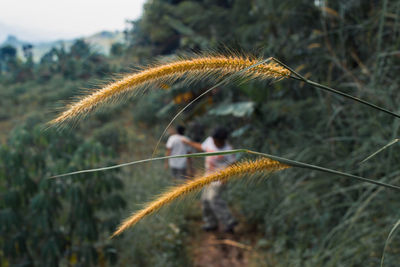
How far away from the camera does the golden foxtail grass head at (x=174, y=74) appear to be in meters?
0.81

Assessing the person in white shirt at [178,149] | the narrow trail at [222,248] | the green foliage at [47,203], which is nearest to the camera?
the green foliage at [47,203]

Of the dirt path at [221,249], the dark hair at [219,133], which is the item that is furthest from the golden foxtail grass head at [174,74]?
the dirt path at [221,249]

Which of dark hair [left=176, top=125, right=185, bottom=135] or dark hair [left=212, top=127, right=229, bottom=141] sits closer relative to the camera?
dark hair [left=212, top=127, right=229, bottom=141]

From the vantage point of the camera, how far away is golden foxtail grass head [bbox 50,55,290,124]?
814 mm

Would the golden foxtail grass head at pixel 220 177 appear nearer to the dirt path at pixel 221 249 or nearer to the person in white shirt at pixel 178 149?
the dirt path at pixel 221 249

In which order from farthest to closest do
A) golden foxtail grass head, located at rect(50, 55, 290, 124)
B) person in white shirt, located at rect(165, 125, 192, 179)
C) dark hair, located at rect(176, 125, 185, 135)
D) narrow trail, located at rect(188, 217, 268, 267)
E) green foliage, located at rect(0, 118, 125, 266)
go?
dark hair, located at rect(176, 125, 185, 135)
person in white shirt, located at rect(165, 125, 192, 179)
narrow trail, located at rect(188, 217, 268, 267)
green foliage, located at rect(0, 118, 125, 266)
golden foxtail grass head, located at rect(50, 55, 290, 124)

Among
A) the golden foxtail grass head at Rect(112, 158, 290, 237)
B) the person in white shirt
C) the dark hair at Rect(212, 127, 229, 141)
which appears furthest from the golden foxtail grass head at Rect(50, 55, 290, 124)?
the person in white shirt

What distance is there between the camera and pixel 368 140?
2838 millimetres

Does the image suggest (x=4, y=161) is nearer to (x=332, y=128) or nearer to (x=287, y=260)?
(x=287, y=260)

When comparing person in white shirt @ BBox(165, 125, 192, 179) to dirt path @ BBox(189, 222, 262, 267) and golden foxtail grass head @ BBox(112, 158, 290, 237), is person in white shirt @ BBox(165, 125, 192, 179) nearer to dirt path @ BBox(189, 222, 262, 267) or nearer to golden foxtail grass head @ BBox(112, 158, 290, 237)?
dirt path @ BBox(189, 222, 262, 267)

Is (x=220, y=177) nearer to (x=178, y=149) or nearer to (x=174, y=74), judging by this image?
(x=174, y=74)

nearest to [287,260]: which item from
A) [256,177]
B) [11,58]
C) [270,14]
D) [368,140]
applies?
[368,140]

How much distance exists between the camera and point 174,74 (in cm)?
83

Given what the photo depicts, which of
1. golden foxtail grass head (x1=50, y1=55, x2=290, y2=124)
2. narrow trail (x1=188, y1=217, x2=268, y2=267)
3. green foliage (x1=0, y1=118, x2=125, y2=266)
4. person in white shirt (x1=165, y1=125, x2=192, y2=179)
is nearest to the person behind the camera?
golden foxtail grass head (x1=50, y1=55, x2=290, y2=124)
